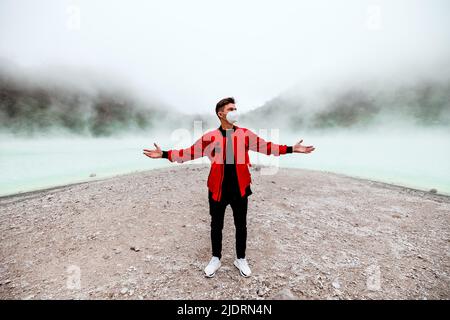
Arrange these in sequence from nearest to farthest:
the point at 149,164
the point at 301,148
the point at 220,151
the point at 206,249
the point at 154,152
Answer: the point at 220,151
the point at 154,152
the point at 301,148
the point at 206,249
the point at 149,164

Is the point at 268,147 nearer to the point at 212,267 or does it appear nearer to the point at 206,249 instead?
the point at 212,267

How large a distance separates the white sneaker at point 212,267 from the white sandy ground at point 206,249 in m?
0.12

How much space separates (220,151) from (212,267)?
222cm

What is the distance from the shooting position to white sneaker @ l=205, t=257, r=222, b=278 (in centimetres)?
402

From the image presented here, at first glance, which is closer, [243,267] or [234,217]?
[234,217]

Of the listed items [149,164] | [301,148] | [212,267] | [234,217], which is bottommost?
[149,164]

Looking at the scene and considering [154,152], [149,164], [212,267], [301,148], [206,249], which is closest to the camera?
[154,152]

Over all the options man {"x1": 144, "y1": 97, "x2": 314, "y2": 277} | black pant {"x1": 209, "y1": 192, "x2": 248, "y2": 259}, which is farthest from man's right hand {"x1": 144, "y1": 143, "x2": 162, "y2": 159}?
black pant {"x1": 209, "y1": 192, "x2": 248, "y2": 259}

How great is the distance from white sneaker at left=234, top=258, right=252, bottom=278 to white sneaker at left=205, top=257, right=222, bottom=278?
0.36 m

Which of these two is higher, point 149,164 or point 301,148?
point 301,148

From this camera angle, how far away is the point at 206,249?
5.03m

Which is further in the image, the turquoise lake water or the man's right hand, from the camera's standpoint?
the turquoise lake water

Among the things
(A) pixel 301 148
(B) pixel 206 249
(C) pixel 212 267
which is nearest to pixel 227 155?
(A) pixel 301 148

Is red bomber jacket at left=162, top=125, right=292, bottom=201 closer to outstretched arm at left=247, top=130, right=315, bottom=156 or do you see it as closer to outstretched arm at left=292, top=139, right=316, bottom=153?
outstretched arm at left=247, top=130, right=315, bottom=156
